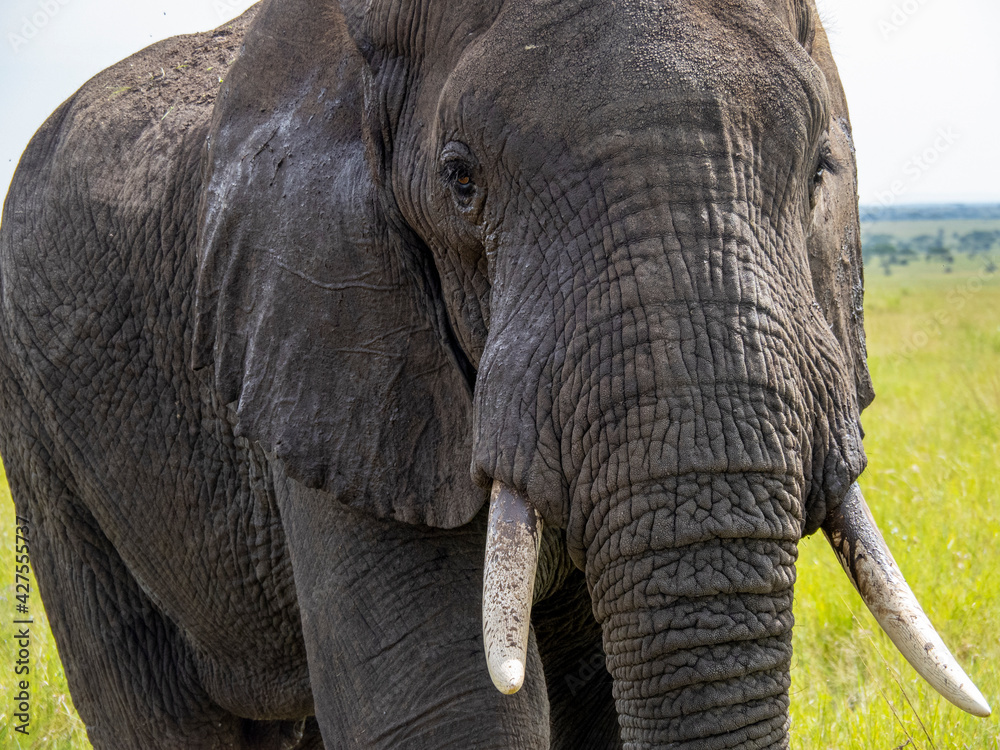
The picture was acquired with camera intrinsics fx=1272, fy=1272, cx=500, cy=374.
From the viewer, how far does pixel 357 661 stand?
263 centimetres

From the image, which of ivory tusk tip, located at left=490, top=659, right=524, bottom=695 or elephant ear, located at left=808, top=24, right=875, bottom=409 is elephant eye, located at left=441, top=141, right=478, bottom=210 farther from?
ivory tusk tip, located at left=490, top=659, right=524, bottom=695

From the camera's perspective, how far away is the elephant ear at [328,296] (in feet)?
8.20

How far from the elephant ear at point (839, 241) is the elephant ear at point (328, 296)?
2.37ft

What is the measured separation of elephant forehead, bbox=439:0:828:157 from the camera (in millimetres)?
2006

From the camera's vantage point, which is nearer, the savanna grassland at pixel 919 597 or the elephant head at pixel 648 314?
the elephant head at pixel 648 314

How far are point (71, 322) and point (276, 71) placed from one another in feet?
3.93

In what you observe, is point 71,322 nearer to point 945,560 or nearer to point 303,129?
point 303,129

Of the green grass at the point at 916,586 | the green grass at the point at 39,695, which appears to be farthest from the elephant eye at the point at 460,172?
the green grass at the point at 39,695

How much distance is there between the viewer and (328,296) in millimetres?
2570

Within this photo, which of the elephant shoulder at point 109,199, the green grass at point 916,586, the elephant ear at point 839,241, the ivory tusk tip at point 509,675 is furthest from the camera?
the green grass at point 916,586

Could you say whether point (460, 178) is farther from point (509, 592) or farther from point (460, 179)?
point (509, 592)

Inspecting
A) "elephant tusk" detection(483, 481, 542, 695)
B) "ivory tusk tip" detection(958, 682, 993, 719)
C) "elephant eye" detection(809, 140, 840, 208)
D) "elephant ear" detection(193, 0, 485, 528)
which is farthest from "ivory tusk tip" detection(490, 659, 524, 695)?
"elephant eye" detection(809, 140, 840, 208)

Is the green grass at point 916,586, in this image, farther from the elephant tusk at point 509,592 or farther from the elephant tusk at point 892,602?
the elephant tusk at point 509,592

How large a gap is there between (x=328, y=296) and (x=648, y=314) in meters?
0.83
